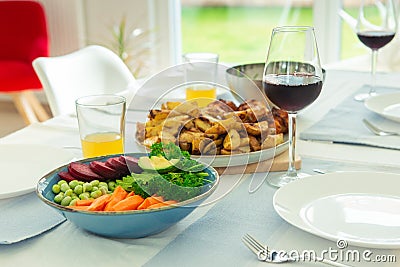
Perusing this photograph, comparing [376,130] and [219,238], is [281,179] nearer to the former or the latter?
[219,238]

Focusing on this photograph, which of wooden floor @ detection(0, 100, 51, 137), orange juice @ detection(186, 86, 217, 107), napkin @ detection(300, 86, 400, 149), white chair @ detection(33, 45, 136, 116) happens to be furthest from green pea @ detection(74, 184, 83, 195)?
wooden floor @ detection(0, 100, 51, 137)

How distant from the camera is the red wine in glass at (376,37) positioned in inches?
63.4

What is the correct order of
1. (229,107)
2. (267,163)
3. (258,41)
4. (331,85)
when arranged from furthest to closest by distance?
1. (258,41)
2. (331,85)
3. (229,107)
4. (267,163)

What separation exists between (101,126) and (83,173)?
0.82 ft

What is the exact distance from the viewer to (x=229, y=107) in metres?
1.29

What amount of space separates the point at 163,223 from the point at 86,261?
4.5 inches

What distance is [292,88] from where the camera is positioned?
1058mm

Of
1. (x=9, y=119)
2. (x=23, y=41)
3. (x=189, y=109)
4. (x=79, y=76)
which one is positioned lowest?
(x=9, y=119)

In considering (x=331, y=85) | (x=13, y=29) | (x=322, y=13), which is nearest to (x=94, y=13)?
(x=13, y=29)

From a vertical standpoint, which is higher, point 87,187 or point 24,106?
point 87,187

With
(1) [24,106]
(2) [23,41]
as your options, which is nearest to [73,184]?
(1) [24,106]

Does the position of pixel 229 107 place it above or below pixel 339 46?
above

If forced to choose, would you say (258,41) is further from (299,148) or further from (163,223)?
(163,223)

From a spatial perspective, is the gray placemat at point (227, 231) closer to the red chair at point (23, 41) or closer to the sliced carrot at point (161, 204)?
the sliced carrot at point (161, 204)
